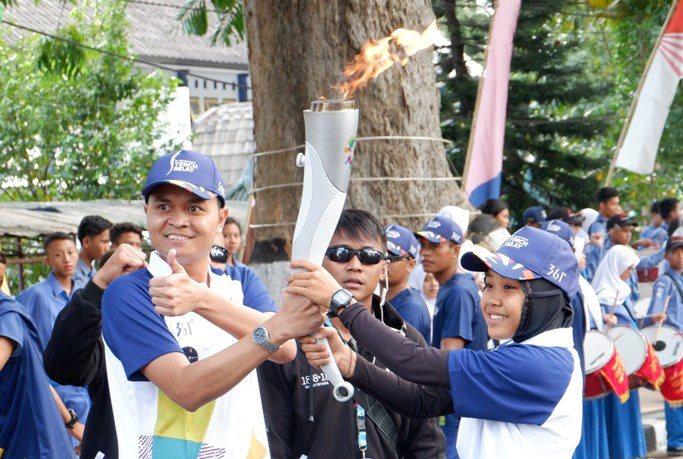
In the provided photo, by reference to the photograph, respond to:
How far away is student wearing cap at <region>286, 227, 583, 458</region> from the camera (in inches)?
147

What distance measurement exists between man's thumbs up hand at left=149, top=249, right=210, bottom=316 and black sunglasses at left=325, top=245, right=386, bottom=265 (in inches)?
56.7

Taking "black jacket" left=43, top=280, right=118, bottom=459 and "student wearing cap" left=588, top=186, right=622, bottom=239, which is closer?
"black jacket" left=43, top=280, right=118, bottom=459

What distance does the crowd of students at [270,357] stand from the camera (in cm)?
327

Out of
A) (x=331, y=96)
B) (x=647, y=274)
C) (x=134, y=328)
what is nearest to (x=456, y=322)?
(x=331, y=96)

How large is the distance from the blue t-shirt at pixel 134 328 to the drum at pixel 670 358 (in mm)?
8447

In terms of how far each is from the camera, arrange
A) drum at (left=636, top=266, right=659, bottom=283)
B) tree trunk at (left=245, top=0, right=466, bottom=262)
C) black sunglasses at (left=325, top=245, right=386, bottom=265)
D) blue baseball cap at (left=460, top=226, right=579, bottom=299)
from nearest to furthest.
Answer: blue baseball cap at (left=460, top=226, right=579, bottom=299) → black sunglasses at (left=325, top=245, right=386, bottom=265) → tree trunk at (left=245, top=0, right=466, bottom=262) → drum at (left=636, top=266, right=659, bottom=283)

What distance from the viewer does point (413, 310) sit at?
6.52 m

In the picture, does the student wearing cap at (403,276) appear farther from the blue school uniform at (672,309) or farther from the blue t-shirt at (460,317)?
the blue school uniform at (672,309)

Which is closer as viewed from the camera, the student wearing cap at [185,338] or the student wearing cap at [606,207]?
the student wearing cap at [185,338]

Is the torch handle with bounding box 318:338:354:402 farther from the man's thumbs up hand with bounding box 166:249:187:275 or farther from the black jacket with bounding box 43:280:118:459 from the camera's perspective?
the black jacket with bounding box 43:280:118:459

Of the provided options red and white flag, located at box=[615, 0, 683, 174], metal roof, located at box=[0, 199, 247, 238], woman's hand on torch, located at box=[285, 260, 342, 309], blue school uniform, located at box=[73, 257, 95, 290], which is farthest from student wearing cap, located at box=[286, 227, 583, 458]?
red and white flag, located at box=[615, 0, 683, 174]

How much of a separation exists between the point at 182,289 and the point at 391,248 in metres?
3.63

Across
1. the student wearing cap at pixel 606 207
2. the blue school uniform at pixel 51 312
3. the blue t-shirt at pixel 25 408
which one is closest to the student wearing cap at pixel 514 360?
the blue t-shirt at pixel 25 408

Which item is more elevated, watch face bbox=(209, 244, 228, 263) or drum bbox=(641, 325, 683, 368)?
watch face bbox=(209, 244, 228, 263)
